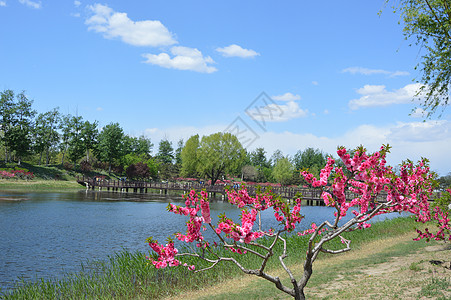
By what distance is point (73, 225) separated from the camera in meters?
25.0

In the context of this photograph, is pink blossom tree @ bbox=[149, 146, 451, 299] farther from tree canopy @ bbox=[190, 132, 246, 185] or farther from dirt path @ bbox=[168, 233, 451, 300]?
tree canopy @ bbox=[190, 132, 246, 185]

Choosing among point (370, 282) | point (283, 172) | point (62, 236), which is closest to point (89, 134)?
point (283, 172)

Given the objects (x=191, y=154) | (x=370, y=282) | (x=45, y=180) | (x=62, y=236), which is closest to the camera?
(x=370, y=282)

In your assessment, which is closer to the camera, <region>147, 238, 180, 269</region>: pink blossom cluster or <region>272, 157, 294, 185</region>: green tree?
<region>147, 238, 180, 269</region>: pink blossom cluster

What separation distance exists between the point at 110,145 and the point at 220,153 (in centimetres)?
2468

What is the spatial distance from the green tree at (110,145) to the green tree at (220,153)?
62.7 feet

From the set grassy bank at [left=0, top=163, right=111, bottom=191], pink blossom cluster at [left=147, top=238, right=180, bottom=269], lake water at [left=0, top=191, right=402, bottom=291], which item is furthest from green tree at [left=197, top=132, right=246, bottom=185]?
pink blossom cluster at [left=147, top=238, right=180, bottom=269]

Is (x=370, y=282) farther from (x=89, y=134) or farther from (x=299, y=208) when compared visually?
(x=89, y=134)

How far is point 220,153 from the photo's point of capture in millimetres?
74188

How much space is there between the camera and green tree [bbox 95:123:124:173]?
77.9 m

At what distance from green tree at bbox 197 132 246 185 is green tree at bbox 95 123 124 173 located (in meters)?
19.1

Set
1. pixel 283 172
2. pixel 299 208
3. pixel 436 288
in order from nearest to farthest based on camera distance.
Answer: pixel 299 208, pixel 436 288, pixel 283 172

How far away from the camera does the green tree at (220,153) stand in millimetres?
73938

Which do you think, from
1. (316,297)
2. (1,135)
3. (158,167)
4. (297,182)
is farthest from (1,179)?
(297,182)
